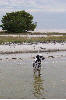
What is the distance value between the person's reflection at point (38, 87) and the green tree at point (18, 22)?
145 feet

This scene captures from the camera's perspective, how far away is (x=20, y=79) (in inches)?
824

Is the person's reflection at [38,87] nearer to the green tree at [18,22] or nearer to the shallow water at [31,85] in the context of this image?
the shallow water at [31,85]

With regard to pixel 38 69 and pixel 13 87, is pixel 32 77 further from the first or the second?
pixel 13 87

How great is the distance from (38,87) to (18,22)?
47936 mm

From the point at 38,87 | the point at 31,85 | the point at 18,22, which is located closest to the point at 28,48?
the point at 18,22

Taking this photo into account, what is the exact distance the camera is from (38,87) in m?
18.2

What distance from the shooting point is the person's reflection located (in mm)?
16583

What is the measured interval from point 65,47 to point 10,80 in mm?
29998

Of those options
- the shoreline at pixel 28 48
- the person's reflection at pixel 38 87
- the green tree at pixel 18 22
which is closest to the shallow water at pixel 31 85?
the person's reflection at pixel 38 87

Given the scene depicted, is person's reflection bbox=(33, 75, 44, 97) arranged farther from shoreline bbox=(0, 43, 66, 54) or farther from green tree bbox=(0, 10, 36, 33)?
green tree bbox=(0, 10, 36, 33)

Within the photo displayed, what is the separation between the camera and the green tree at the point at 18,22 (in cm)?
6543

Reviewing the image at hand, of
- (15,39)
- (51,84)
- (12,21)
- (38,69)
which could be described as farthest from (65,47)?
(51,84)

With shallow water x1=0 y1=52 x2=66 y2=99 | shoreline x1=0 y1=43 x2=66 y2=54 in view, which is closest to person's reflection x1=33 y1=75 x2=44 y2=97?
shallow water x1=0 y1=52 x2=66 y2=99

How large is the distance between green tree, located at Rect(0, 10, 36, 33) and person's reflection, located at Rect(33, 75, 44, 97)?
145 feet
